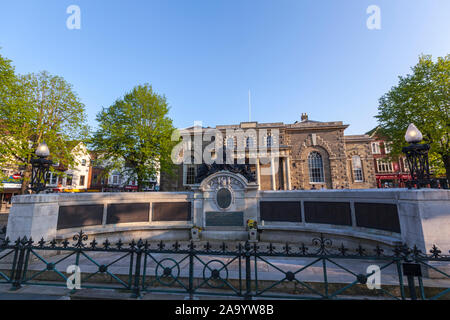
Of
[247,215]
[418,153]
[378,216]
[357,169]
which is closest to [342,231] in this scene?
[378,216]

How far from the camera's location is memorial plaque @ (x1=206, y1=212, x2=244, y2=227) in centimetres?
1099

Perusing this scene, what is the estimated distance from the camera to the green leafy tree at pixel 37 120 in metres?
14.4

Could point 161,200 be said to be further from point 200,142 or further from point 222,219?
→ point 200,142

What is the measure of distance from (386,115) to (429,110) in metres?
2.98

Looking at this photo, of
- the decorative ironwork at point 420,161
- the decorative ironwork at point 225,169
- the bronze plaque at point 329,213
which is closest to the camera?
the decorative ironwork at point 420,161

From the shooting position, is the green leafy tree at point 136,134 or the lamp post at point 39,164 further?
the green leafy tree at point 136,134

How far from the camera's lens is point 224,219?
36.4 feet

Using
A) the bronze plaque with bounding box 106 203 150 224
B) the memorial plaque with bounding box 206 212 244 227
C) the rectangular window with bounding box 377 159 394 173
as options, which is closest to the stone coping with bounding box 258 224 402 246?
the memorial plaque with bounding box 206 212 244 227

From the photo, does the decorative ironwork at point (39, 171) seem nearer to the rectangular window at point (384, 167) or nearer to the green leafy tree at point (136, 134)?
the green leafy tree at point (136, 134)

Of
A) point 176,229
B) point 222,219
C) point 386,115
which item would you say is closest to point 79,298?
point 176,229

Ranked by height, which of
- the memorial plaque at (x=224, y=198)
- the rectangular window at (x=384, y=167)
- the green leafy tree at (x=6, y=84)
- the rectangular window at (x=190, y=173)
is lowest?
the memorial plaque at (x=224, y=198)

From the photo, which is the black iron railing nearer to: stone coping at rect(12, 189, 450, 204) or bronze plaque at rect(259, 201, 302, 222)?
stone coping at rect(12, 189, 450, 204)

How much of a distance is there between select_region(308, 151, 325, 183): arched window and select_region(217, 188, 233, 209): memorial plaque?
23233mm

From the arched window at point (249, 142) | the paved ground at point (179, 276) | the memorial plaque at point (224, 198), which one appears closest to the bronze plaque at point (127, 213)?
the paved ground at point (179, 276)
